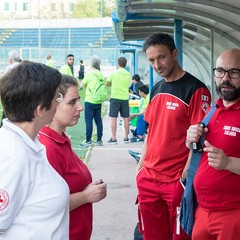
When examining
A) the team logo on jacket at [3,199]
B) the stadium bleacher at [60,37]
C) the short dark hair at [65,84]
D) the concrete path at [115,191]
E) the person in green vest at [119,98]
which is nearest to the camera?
the team logo on jacket at [3,199]

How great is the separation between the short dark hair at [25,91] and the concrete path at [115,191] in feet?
12.9

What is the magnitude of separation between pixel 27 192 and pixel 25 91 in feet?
1.37

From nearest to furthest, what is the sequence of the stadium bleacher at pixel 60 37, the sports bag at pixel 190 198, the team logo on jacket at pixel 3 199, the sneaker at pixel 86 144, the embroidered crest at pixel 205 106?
the team logo on jacket at pixel 3 199 < the sports bag at pixel 190 198 < the embroidered crest at pixel 205 106 < the sneaker at pixel 86 144 < the stadium bleacher at pixel 60 37

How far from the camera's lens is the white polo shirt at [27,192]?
216cm

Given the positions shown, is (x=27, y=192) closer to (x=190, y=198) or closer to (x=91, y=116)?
(x=190, y=198)

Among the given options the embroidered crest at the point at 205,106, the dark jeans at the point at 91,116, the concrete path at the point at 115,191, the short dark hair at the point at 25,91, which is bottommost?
the concrete path at the point at 115,191

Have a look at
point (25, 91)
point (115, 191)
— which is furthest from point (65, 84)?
point (115, 191)

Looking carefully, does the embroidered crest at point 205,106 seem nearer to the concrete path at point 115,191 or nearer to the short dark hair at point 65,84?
the short dark hair at point 65,84

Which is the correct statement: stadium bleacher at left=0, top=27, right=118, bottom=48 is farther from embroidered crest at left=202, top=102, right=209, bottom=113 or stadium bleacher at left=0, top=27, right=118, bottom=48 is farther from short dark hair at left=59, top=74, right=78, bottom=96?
short dark hair at left=59, top=74, right=78, bottom=96

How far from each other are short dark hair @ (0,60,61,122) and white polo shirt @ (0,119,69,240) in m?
0.07

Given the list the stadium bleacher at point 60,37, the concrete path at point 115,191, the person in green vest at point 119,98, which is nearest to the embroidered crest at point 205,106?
the concrete path at point 115,191

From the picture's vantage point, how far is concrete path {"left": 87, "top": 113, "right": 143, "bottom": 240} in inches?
248

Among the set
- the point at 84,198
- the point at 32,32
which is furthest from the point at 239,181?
the point at 32,32

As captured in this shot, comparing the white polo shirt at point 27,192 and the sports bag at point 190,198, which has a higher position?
the white polo shirt at point 27,192
